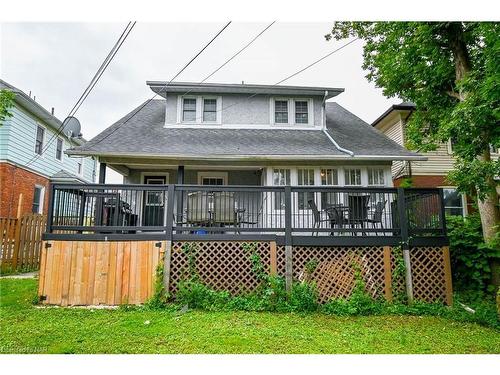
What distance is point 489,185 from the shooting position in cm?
548

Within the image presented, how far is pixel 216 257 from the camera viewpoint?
19.1 ft

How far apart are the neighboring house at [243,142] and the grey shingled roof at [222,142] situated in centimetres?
3

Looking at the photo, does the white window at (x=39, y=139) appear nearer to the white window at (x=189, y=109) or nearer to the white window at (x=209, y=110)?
the white window at (x=189, y=109)

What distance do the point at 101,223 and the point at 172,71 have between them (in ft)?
17.8

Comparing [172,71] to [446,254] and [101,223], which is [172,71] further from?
[446,254]

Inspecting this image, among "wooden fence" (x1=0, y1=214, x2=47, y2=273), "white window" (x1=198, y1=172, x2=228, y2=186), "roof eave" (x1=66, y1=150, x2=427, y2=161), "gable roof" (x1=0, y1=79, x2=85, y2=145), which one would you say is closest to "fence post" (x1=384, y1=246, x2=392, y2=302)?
"roof eave" (x1=66, y1=150, x2=427, y2=161)

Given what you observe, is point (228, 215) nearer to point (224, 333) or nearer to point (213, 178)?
point (224, 333)

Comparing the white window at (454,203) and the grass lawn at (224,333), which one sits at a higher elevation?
the white window at (454,203)

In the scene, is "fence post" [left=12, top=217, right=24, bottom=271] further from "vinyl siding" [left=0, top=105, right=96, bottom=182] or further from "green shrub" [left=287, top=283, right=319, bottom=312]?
"green shrub" [left=287, top=283, right=319, bottom=312]

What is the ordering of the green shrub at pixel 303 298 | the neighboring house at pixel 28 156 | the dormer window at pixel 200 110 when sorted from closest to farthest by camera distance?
the green shrub at pixel 303 298 < the dormer window at pixel 200 110 < the neighboring house at pixel 28 156

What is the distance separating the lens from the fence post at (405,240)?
5699 mm

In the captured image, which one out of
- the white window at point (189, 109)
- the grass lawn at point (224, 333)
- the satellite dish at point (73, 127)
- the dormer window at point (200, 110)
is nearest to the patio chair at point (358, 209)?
the grass lawn at point (224, 333)

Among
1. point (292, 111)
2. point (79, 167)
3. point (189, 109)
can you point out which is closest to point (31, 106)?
point (79, 167)
